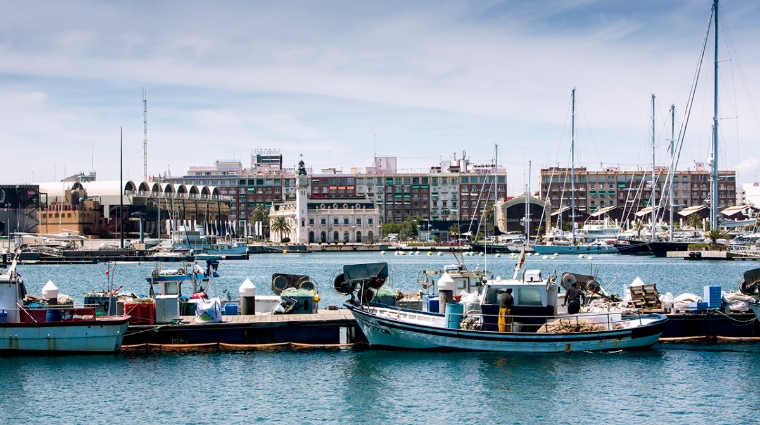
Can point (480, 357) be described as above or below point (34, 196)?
below

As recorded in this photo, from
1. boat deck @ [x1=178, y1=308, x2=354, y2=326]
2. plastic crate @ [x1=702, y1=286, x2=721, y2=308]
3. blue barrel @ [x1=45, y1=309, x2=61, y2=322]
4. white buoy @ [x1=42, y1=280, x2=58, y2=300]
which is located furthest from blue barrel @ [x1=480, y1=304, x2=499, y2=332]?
white buoy @ [x1=42, y1=280, x2=58, y2=300]

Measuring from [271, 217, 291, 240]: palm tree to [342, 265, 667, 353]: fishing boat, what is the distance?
159367 millimetres

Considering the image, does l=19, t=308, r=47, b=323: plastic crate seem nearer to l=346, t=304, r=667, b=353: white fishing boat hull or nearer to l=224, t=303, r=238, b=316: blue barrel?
l=224, t=303, r=238, b=316: blue barrel

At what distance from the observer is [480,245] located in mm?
161125

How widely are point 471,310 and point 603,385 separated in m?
6.63

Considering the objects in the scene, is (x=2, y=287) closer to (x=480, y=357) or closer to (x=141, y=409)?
(x=141, y=409)

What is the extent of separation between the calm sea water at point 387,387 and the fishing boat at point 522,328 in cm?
46

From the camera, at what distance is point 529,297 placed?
106ft

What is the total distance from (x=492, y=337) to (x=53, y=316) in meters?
15.9

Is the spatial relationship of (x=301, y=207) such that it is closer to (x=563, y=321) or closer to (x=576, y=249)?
(x=576, y=249)

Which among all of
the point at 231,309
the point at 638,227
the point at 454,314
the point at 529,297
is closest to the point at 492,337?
the point at 454,314

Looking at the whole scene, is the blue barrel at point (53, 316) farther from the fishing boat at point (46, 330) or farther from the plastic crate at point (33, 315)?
the plastic crate at point (33, 315)

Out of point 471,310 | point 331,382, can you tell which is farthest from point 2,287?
point 471,310

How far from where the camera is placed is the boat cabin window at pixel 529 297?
106 feet
